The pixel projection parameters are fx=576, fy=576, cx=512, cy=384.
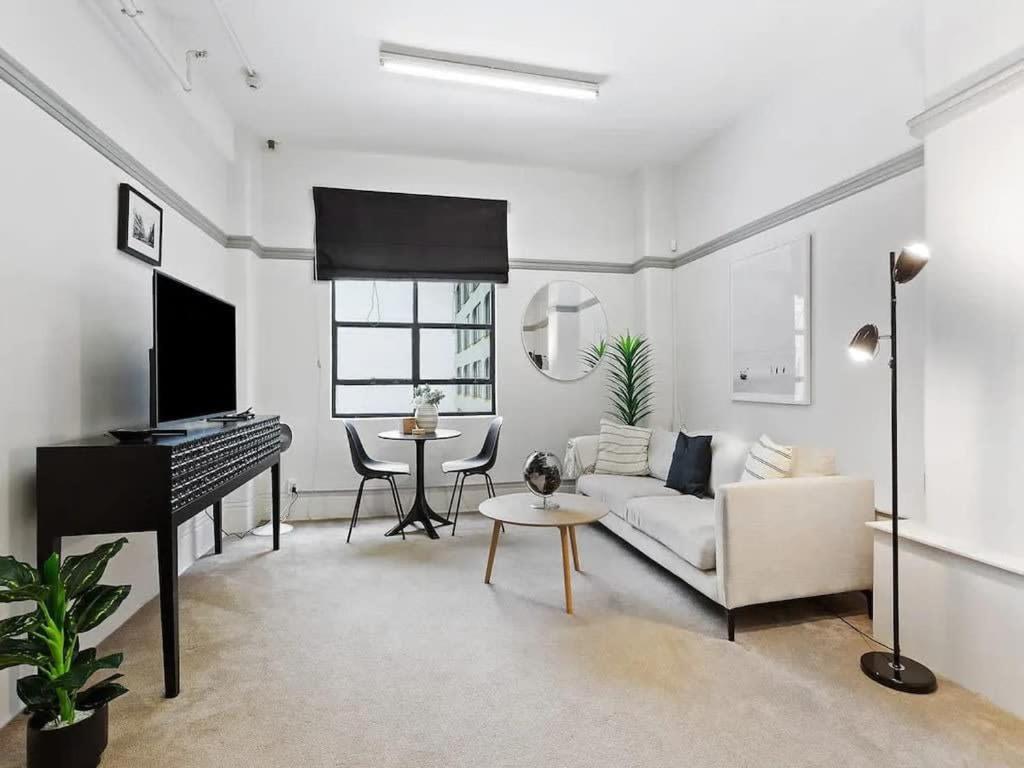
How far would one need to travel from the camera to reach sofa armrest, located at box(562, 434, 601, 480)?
4.85 metres

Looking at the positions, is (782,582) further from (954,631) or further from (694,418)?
(694,418)

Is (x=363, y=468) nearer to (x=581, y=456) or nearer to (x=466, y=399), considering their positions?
(x=466, y=399)

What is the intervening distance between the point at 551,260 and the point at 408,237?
135cm

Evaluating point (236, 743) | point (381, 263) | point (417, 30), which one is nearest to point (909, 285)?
point (417, 30)

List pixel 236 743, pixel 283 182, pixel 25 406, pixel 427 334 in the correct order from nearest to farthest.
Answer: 1. pixel 236 743
2. pixel 25 406
3. pixel 283 182
4. pixel 427 334

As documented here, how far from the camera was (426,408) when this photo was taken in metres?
4.67

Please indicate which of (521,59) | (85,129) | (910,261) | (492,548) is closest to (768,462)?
(910,261)

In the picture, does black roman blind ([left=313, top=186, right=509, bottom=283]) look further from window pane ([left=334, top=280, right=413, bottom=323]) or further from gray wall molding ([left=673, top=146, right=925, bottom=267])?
gray wall molding ([left=673, top=146, right=925, bottom=267])

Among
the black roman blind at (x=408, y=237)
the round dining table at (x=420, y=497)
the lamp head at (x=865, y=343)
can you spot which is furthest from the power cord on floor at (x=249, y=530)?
the lamp head at (x=865, y=343)

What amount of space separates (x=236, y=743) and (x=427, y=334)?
12.6 feet

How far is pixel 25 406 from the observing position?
2.12m

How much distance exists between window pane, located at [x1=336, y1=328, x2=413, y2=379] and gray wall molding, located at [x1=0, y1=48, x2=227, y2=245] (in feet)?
5.48

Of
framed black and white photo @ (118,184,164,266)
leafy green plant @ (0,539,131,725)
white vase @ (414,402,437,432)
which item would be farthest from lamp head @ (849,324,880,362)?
framed black and white photo @ (118,184,164,266)

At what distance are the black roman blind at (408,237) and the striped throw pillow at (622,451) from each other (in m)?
1.74
